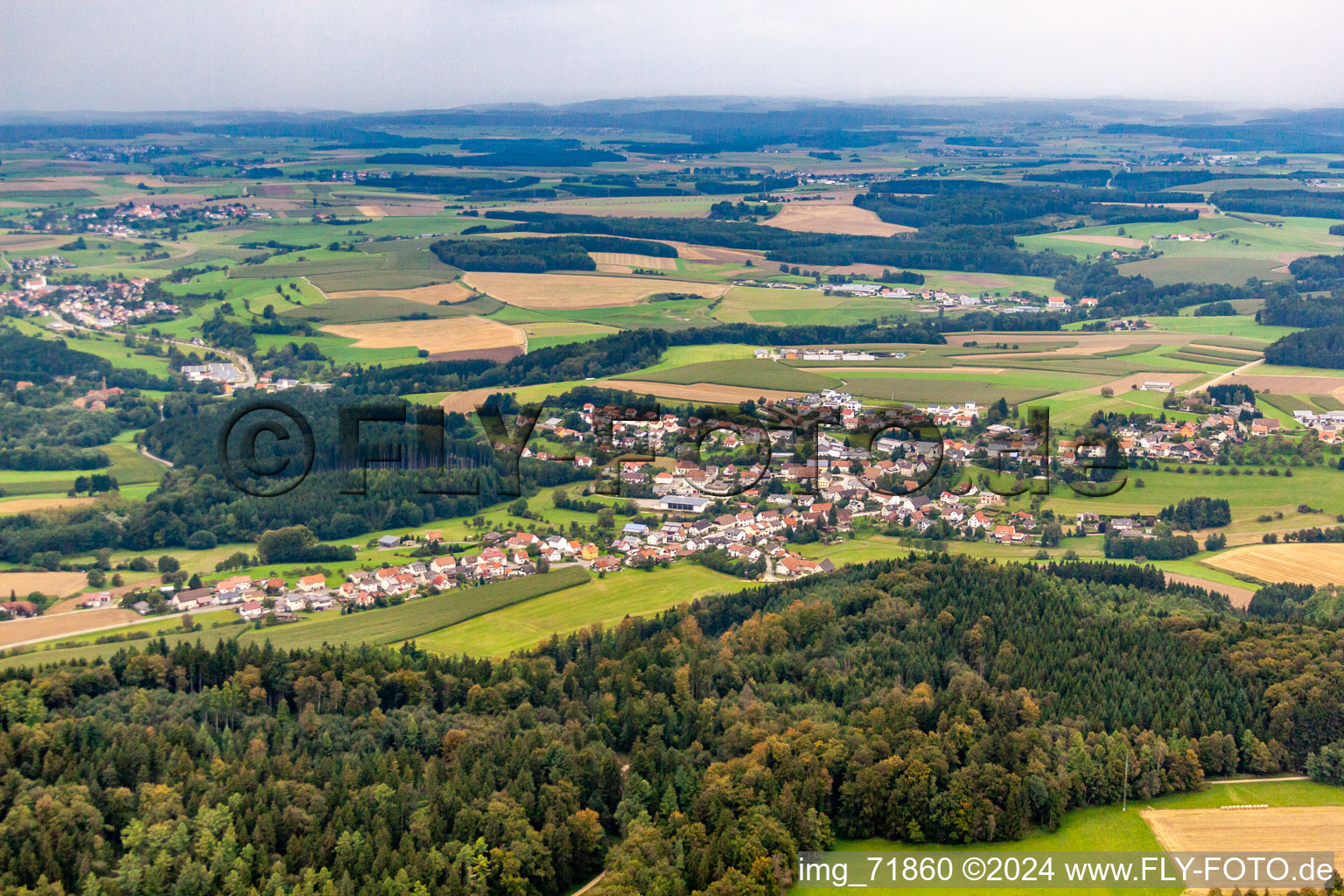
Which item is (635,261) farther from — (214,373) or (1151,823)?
(1151,823)

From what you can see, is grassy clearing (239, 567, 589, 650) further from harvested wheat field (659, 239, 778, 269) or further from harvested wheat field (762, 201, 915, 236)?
harvested wheat field (762, 201, 915, 236)

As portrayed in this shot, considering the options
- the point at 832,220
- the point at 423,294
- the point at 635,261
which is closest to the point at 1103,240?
→ the point at 832,220

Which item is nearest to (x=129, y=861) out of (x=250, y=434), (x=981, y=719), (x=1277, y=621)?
(x=981, y=719)

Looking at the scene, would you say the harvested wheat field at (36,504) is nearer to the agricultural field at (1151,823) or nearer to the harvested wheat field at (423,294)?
the agricultural field at (1151,823)

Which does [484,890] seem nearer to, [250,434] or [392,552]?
[392,552]

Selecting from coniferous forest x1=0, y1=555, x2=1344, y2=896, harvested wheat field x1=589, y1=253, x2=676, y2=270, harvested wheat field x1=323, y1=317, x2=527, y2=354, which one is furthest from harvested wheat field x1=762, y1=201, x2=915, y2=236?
coniferous forest x1=0, y1=555, x2=1344, y2=896

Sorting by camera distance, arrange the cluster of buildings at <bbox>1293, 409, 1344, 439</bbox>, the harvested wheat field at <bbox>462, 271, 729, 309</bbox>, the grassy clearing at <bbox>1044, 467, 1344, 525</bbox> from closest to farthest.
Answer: the grassy clearing at <bbox>1044, 467, 1344, 525</bbox> < the cluster of buildings at <bbox>1293, 409, 1344, 439</bbox> < the harvested wheat field at <bbox>462, 271, 729, 309</bbox>
